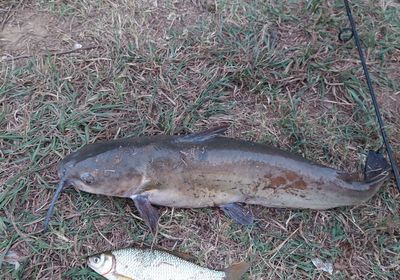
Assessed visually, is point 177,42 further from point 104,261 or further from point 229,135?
point 104,261

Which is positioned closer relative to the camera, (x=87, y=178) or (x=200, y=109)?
(x=87, y=178)

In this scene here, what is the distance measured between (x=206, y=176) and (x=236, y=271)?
2.07 feet

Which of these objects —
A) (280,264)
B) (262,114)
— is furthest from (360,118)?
(280,264)

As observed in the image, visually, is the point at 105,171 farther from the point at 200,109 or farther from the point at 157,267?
the point at 200,109

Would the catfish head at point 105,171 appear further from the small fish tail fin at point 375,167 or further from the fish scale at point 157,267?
the small fish tail fin at point 375,167

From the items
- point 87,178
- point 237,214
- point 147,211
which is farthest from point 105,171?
point 237,214

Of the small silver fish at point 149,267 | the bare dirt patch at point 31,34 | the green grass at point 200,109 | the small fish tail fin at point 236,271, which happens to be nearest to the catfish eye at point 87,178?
the green grass at point 200,109

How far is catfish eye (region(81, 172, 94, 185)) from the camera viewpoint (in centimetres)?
290

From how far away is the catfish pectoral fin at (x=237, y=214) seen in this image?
10.2 feet

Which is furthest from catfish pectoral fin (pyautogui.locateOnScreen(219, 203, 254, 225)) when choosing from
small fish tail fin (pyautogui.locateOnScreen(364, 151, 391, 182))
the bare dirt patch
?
the bare dirt patch

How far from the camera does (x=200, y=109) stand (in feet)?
11.4

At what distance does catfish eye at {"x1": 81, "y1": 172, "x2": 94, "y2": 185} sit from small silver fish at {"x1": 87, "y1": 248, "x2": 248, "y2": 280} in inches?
18.1

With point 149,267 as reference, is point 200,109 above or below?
above

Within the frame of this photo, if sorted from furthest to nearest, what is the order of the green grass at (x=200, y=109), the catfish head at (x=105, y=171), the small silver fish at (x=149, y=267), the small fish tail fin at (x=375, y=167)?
1. the small fish tail fin at (x=375, y=167)
2. the green grass at (x=200, y=109)
3. the catfish head at (x=105, y=171)
4. the small silver fish at (x=149, y=267)
